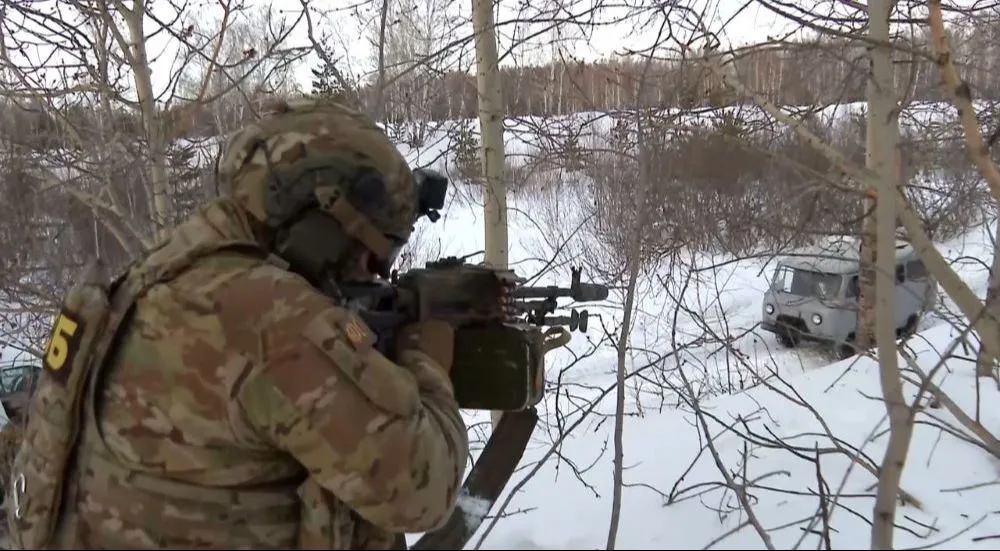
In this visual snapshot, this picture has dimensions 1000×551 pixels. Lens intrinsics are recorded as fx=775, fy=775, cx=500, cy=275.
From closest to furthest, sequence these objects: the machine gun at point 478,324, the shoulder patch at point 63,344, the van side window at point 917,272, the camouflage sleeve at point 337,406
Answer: the camouflage sleeve at point 337,406 < the shoulder patch at point 63,344 < the machine gun at point 478,324 < the van side window at point 917,272

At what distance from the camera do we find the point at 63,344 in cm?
132

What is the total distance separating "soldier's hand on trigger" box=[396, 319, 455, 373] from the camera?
154 cm

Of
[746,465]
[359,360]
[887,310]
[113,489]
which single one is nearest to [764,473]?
[746,465]

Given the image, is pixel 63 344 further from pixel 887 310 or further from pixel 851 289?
pixel 851 289

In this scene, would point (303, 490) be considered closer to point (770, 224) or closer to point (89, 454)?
point (89, 454)

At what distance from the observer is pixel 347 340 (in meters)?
1.21

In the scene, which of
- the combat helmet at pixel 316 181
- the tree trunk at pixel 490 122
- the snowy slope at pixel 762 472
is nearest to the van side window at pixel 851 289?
the snowy slope at pixel 762 472

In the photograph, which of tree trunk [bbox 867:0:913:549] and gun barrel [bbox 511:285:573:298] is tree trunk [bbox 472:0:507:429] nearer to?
gun barrel [bbox 511:285:573:298]

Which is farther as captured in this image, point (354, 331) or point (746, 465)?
point (746, 465)

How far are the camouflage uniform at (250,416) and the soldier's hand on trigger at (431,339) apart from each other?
18 centimetres

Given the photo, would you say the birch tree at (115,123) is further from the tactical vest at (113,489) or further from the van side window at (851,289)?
the van side window at (851,289)

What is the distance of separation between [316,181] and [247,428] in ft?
1.39

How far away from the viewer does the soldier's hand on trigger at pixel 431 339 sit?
1.54 meters

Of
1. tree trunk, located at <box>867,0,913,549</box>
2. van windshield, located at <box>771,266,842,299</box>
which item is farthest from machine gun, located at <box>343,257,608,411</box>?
van windshield, located at <box>771,266,842,299</box>
